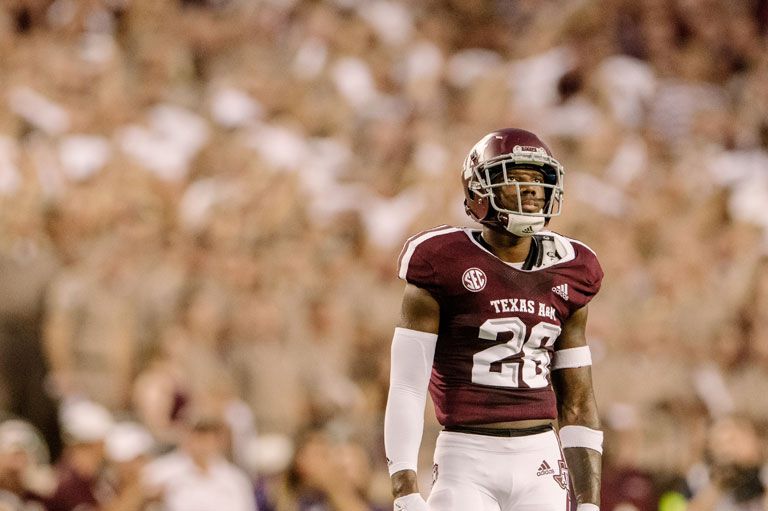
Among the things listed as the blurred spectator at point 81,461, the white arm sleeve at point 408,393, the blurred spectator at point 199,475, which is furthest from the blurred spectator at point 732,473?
the white arm sleeve at point 408,393

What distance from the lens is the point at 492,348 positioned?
4.52 m

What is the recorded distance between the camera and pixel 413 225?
1093 centimetres

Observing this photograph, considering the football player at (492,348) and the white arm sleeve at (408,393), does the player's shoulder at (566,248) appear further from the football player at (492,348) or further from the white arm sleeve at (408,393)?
the white arm sleeve at (408,393)

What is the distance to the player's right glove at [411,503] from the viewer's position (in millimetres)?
4328

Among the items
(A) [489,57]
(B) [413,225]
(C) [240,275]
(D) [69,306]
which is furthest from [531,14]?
(D) [69,306]

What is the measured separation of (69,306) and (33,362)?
1.55 feet

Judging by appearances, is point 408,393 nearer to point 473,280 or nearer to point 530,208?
point 473,280

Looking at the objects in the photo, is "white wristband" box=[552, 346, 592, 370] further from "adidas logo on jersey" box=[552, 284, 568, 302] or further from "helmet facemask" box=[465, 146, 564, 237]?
"helmet facemask" box=[465, 146, 564, 237]

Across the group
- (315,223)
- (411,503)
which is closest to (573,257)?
(411,503)

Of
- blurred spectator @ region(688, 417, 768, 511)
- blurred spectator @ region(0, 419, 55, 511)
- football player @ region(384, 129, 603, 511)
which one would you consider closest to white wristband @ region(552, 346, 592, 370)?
football player @ region(384, 129, 603, 511)

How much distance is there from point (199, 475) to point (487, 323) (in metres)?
3.95

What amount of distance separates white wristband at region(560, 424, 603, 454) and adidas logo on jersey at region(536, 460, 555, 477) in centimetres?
21

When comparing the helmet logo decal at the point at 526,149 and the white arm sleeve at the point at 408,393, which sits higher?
the helmet logo decal at the point at 526,149

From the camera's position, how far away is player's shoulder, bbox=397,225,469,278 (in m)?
4.49
